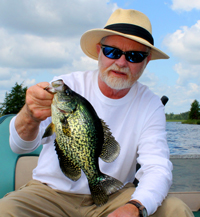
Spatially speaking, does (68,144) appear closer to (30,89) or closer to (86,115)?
(86,115)

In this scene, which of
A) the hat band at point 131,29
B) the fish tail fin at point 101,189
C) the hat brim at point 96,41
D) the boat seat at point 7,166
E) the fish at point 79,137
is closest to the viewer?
the fish at point 79,137

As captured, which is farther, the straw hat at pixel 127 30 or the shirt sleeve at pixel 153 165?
the straw hat at pixel 127 30

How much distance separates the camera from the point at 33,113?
5.98ft

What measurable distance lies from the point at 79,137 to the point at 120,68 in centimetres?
101

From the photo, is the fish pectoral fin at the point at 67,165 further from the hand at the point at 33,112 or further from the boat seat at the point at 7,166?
the boat seat at the point at 7,166

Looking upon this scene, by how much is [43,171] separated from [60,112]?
884 millimetres

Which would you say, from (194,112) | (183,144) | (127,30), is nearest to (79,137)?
(127,30)

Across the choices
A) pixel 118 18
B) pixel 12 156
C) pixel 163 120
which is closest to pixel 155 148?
pixel 163 120

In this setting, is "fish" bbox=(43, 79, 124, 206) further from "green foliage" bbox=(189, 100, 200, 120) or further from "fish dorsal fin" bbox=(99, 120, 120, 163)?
"green foliage" bbox=(189, 100, 200, 120)

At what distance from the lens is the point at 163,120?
2520 millimetres

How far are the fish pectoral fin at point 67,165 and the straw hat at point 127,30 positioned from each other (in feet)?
4.16

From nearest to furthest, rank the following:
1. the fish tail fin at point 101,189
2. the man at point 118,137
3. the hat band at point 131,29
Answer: the fish tail fin at point 101,189 → the man at point 118,137 → the hat band at point 131,29

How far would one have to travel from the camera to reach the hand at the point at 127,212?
1720mm

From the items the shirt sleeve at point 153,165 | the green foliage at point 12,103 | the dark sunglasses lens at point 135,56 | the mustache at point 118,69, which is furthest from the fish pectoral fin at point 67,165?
the green foliage at point 12,103
